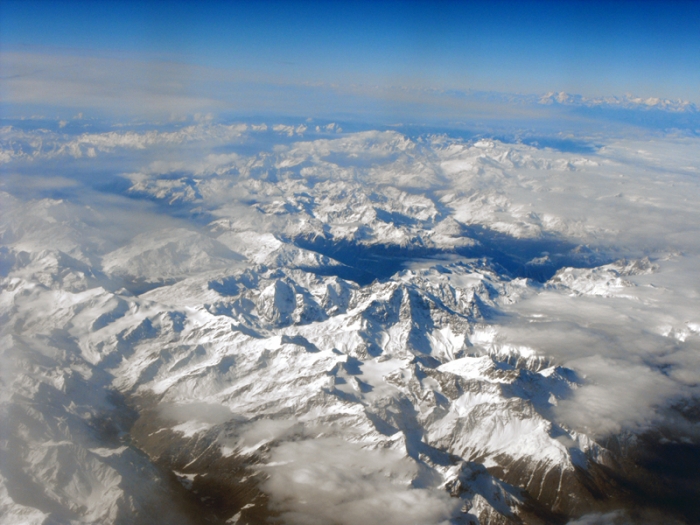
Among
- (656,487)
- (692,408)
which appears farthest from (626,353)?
(656,487)

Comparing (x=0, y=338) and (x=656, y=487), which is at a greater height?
(x=0, y=338)

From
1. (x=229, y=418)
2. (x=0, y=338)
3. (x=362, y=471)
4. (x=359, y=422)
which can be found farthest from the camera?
(x=0, y=338)

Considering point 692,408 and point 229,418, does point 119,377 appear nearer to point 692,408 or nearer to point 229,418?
point 229,418

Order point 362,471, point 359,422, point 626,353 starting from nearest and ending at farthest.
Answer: point 362,471 < point 359,422 < point 626,353

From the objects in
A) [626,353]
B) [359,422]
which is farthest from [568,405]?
[359,422]

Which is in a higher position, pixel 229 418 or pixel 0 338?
pixel 0 338

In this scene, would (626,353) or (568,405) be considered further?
(626,353)

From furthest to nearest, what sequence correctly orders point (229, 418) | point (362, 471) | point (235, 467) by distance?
point (229, 418)
point (235, 467)
point (362, 471)

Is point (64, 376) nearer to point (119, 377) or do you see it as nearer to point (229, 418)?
point (119, 377)

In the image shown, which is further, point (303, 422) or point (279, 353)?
point (279, 353)
